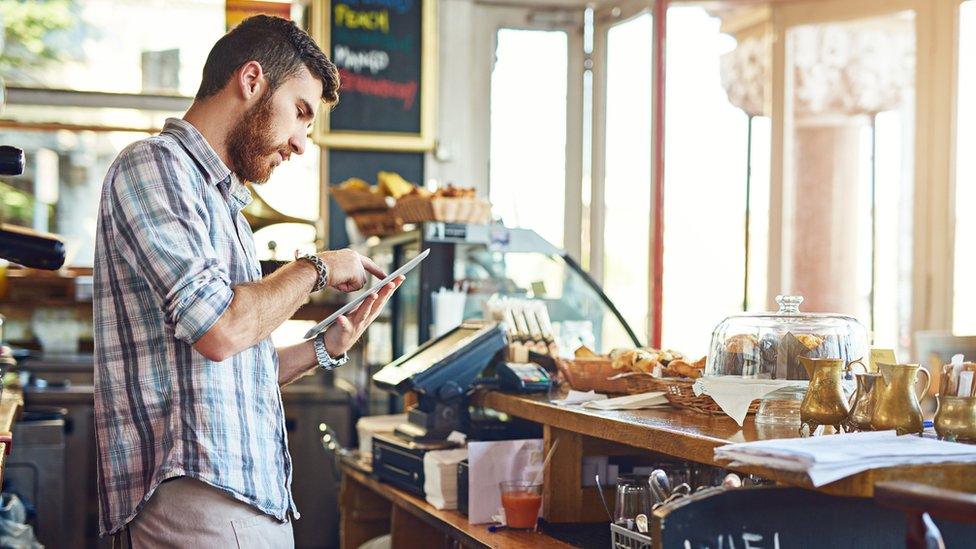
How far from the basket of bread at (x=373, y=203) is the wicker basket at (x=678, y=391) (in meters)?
1.93

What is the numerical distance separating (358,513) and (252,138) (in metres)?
1.99

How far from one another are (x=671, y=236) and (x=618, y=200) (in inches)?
13.6

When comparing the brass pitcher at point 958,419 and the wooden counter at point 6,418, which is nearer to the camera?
the brass pitcher at point 958,419

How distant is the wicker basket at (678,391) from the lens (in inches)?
93.5

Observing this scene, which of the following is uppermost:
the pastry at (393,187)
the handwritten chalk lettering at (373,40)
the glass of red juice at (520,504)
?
the handwritten chalk lettering at (373,40)

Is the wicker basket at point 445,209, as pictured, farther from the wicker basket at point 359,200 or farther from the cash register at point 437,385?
the cash register at point 437,385

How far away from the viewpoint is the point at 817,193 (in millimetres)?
6652

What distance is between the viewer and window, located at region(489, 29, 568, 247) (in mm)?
6078

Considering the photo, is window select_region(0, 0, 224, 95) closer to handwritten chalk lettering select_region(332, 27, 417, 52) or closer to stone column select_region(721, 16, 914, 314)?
handwritten chalk lettering select_region(332, 27, 417, 52)

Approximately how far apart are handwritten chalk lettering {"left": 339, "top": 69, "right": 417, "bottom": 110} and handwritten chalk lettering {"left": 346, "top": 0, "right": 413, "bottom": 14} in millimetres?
357

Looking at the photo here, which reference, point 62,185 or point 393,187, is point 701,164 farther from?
point 62,185

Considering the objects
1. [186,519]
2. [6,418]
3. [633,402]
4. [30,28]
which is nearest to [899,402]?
[633,402]

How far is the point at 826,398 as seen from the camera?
193cm

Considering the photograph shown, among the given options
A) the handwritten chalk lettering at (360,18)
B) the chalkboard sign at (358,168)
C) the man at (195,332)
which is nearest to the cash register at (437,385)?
the man at (195,332)
